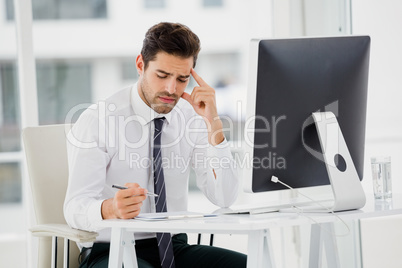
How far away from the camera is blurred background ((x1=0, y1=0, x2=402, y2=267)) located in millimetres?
2971

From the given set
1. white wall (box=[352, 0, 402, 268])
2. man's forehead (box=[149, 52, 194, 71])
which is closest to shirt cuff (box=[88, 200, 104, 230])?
A: man's forehead (box=[149, 52, 194, 71])

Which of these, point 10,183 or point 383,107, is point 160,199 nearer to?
point 383,107

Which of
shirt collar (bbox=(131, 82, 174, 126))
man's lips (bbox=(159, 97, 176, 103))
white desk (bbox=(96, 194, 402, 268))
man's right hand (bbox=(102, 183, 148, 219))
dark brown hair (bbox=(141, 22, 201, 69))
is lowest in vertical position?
white desk (bbox=(96, 194, 402, 268))

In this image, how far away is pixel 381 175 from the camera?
1.84m

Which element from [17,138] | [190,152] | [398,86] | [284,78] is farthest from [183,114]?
[17,138]

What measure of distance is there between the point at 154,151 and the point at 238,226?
636 mm

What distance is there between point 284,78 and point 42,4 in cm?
278

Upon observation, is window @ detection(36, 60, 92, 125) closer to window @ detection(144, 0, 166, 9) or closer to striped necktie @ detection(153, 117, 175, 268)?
window @ detection(144, 0, 166, 9)

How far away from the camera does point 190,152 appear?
2.19 m

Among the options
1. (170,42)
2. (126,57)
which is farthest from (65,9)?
(170,42)

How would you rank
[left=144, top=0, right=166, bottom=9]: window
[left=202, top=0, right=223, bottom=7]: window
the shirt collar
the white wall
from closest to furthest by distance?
the shirt collar → the white wall → [left=144, top=0, right=166, bottom=9]: window → [left=202, top=0, right=223, bottom=7]: window

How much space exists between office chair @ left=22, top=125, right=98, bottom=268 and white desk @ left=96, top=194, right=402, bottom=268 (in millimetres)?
575

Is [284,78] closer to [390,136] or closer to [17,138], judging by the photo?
[390,136]

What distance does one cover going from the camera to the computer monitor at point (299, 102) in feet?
5.07
